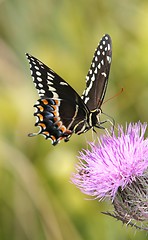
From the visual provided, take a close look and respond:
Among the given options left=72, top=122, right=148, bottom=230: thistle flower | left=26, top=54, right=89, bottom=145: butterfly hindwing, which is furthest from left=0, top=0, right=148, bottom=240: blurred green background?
left=72, top=122, right=148, bottom=230: thistle flower

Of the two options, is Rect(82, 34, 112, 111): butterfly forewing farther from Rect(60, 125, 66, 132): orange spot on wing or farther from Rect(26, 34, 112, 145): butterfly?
Rect(60, 125, 66, 132): orange spot on wing

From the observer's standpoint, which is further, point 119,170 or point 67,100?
point 67,100

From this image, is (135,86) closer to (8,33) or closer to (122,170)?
(8,33)

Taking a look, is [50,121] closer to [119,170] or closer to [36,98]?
[119,170]

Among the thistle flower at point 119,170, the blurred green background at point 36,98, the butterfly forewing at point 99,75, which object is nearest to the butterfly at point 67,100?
the butterfly forewing at point 99,75

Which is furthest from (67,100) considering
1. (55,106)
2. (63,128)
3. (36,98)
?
(36,98)

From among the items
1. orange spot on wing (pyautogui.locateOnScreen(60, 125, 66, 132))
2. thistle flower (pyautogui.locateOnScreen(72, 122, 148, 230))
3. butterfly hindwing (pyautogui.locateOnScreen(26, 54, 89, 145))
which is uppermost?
butterfly hindwing (pyautogui.locateOnScreen(26, 54, 89, 145))
